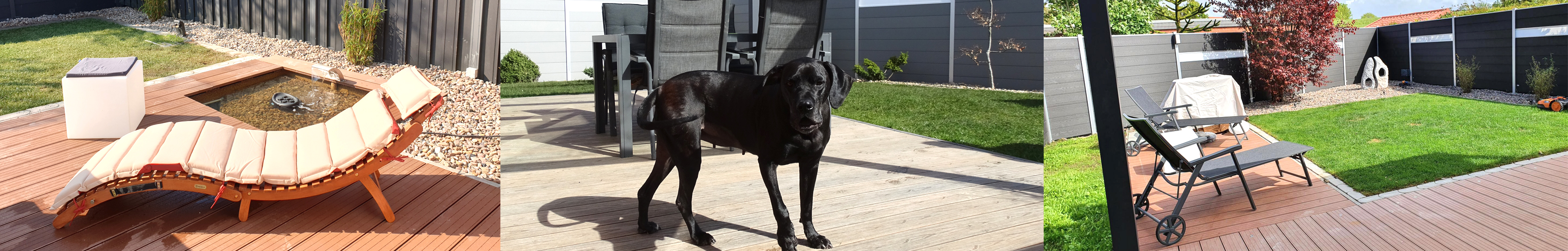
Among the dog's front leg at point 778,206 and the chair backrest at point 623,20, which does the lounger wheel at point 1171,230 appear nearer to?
the dog's front leg at point 778,206

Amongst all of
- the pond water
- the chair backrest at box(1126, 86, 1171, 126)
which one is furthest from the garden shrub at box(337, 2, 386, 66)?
the chair backrest at box(1126, 86, 1171, 126)

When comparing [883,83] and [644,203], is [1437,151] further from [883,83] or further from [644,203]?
[644,203]

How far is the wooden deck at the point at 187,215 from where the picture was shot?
2.84 meters

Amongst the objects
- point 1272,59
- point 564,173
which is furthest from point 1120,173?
point 564,173

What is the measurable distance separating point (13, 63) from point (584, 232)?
386cm

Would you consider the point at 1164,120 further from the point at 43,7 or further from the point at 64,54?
the point at 43,7

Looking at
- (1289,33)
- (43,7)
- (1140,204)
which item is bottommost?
(1140,204)

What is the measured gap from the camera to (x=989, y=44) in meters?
1.94

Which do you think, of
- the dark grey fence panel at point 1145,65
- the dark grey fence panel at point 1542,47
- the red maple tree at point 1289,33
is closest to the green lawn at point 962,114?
Result: the dark grey fence panel at point 1145,65

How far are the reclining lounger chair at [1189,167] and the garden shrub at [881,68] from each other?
1153mm

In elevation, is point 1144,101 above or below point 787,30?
below

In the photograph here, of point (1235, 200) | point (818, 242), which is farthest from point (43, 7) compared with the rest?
point (1235, 200)

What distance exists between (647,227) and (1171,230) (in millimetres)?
2196

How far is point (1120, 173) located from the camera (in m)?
2.40
